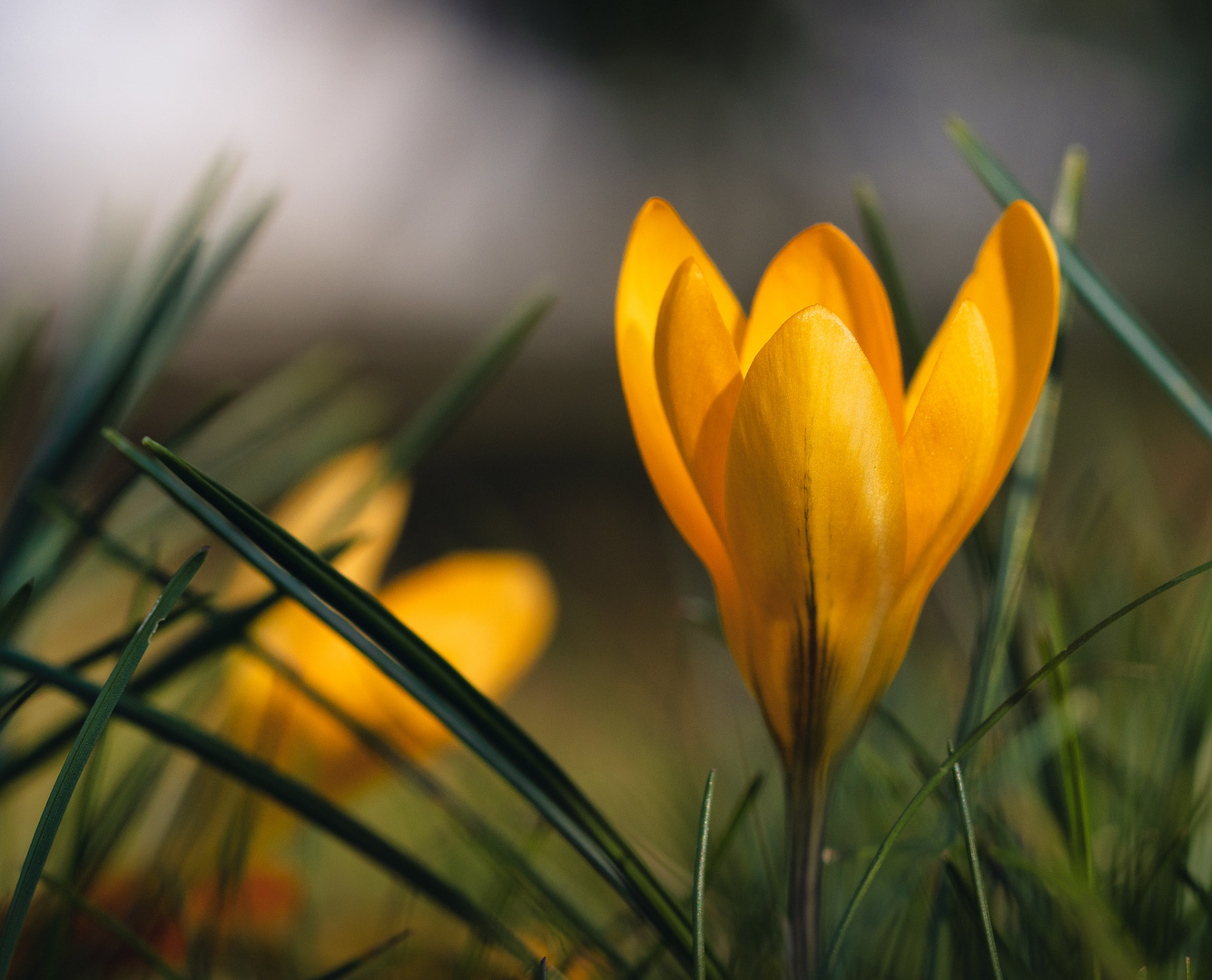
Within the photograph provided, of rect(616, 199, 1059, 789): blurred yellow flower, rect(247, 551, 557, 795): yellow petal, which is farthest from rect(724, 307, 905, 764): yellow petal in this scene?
rect(247, 551, 557, 795): yellow petal

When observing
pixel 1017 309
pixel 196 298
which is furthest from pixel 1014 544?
pixel 196 298

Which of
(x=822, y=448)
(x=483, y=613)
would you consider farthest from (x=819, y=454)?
(x=483, y=613)

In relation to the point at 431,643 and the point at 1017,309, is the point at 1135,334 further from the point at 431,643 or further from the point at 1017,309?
the point at 431,643

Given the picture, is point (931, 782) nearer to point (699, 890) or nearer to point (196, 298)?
point (699, 890)

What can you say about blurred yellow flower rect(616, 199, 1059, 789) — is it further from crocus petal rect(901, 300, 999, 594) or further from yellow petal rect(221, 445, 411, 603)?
yellow petal rect(221, 445, 411, 603)

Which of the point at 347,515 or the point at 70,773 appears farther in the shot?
the point at 347,515

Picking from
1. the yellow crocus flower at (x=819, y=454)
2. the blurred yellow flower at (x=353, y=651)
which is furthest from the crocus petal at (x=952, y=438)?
the blurred yellow flower at (x=353, y=651)

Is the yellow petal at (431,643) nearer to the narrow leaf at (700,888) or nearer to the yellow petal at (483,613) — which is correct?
the yellow petal at (483,613)
